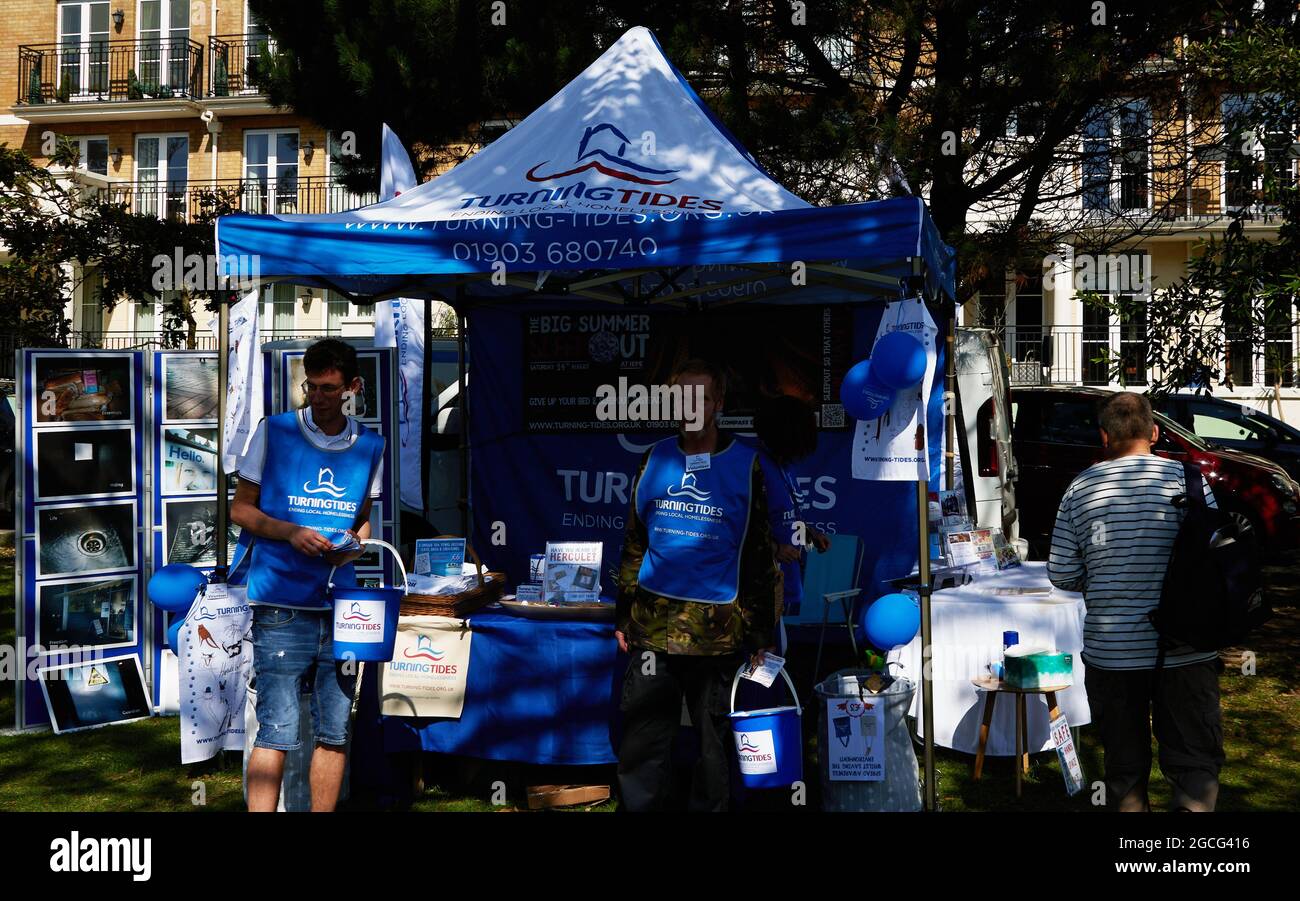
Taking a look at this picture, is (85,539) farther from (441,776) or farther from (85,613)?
(441,776)

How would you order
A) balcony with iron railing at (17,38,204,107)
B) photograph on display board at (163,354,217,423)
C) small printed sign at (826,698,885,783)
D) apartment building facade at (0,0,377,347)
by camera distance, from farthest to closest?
balcony with iron railing at (17,38,204,107), apartment building facade at (0,0,377,347), photograph on display board at (163,354,217,423), small printed sign at (826,698,885,783)

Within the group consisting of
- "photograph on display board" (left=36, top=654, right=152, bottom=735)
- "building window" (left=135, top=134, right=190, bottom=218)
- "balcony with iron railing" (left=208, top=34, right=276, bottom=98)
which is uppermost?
"balcony with iron railing" (left=208, top=34, right=276, bottom=98)

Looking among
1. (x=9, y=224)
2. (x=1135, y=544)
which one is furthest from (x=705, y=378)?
(x=9, y=224)

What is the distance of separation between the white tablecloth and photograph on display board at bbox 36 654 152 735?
4.18 meters

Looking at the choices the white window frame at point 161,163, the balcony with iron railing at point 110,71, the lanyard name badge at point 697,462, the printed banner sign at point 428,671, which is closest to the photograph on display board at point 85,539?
the printed banner sign at point 428,671

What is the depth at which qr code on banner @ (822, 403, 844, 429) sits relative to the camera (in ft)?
24.6

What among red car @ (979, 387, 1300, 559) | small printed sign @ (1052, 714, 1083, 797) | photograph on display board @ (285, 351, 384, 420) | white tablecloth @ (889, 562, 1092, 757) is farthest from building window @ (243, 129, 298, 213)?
small printed sign @ (1052, 714, 1083, 797)

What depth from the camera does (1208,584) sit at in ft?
12.8

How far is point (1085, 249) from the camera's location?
42.2 feet

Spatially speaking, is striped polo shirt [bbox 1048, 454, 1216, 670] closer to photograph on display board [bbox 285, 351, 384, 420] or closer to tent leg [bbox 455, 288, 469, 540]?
photograph on display board [bbox 285, 351, 384, 420]

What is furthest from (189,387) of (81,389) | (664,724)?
(664,724)

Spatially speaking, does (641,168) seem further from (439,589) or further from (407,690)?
(407,690)

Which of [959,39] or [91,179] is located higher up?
[91,179]
